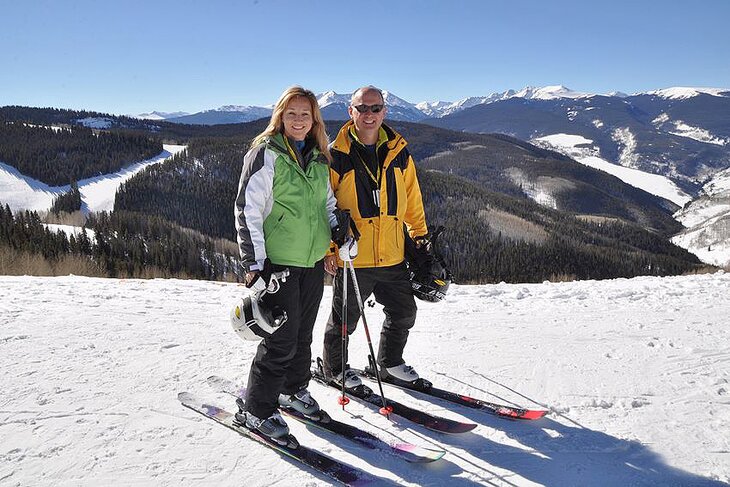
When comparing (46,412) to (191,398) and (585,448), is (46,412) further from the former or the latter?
(585,448)

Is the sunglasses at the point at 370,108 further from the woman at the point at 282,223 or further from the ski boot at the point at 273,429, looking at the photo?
the ski boot at the point at 273,429

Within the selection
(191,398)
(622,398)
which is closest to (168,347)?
(191,398)

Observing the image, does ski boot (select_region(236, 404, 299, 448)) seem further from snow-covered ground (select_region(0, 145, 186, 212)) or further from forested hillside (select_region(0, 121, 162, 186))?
forested hillside (select_region(0, 121, 162, 186))

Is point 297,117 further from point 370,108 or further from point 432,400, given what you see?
point 432,400

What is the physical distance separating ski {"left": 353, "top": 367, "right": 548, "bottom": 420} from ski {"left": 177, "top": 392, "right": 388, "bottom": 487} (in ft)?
4.23

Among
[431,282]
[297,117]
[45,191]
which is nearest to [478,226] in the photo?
[45,191]

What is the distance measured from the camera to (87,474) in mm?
2979

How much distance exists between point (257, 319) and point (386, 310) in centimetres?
150

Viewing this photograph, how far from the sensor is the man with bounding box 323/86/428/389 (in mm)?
3875

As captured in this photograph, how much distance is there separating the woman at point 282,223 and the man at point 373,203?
389mm

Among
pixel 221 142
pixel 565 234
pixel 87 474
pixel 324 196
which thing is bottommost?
pixel 565 234

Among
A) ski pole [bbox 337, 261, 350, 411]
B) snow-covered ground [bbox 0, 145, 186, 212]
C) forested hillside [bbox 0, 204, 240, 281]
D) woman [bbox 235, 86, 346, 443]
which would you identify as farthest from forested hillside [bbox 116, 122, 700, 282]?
woman [bbox 235, 86, 346, 443]

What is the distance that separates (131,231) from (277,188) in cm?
5647

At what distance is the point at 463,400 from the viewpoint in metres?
4.12
